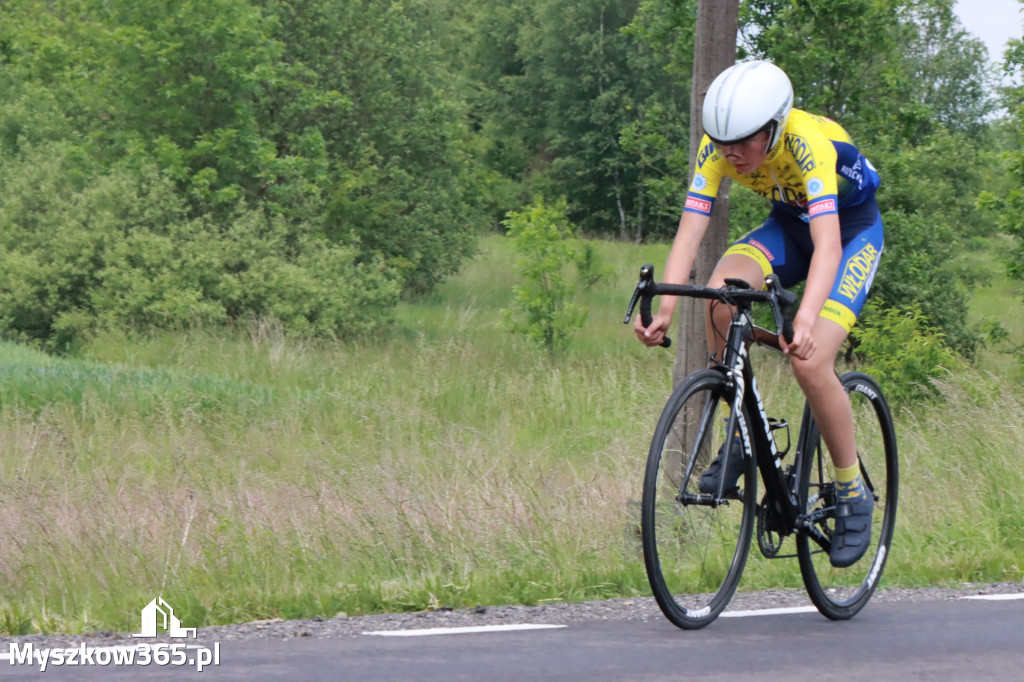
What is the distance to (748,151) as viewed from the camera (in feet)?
14.7

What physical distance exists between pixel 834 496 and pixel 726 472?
867 mm

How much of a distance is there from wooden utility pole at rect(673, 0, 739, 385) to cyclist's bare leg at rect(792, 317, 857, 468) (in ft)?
5.77

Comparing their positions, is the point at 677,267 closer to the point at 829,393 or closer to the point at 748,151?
the point at 748,151

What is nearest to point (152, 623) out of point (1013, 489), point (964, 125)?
point (1013, 489)

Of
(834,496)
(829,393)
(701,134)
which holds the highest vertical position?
(701,134)

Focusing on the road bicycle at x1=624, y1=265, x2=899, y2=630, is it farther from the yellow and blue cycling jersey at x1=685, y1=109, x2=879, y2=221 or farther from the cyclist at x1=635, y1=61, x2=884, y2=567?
the yellow and blue cycling jersey at x1=685, y1=109, x2=879, y2=221

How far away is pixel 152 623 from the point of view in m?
4.68

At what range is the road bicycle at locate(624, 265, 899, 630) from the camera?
4.26 m

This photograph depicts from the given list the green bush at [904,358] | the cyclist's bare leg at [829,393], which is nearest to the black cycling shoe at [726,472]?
the cyclist's bare leg at [829,393]

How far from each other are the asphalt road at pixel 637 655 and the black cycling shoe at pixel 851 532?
288 millimetres

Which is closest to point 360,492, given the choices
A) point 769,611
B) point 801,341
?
point 769,611

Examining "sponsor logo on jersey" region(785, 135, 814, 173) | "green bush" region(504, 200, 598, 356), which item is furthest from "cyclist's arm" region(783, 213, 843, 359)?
"green bush" region(504, 200, 598, 356)

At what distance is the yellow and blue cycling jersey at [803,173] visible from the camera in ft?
14.7

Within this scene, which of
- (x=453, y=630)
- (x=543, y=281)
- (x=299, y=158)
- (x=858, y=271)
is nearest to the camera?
(x=453, y=630)
